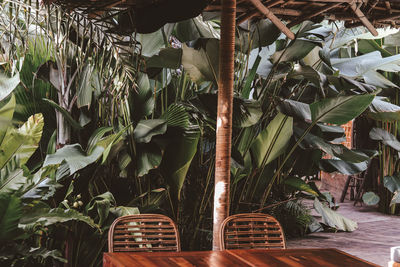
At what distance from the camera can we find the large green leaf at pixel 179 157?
3.68 meters

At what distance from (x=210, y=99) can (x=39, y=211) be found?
4.60ft

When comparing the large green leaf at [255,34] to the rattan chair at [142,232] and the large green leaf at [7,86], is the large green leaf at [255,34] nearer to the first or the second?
the large green leaf at [7,86]

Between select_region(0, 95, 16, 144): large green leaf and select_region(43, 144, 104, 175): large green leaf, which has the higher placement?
select_region(0, 95, 16, 144): large green leaf

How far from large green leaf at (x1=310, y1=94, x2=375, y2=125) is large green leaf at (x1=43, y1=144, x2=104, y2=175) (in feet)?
6.11

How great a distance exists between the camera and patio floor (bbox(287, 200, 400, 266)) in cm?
491

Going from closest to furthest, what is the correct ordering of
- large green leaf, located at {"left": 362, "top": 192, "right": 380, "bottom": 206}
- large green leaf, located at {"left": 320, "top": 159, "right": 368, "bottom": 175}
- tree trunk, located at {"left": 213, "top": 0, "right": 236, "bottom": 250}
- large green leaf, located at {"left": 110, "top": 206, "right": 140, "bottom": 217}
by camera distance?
1. tree trunk, located at {"left": 213, "top": 0, "right": 236, "bottom": 250}
2. large green leaf, located at {"left": 110, "top": 206, "right": 140, "bottom": 217}
3. large green leaf, located at {"left": 320, "top": 159, "right": 368, "bottom": 175}
4. large green leaf, located at {"left": 362, "top": 192, "right": 380, "bottom": 206}

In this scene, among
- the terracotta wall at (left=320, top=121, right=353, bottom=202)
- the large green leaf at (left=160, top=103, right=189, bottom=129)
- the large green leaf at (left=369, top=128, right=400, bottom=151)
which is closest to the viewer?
the large green leaf at (left=160, top=103, right=189, bottom=129)

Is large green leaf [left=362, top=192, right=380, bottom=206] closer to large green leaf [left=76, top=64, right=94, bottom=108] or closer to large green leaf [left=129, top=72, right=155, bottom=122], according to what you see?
large green leaf [left=129, top=72, right=155, bottom=122]

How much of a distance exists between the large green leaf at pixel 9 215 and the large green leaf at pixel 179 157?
4.22ft

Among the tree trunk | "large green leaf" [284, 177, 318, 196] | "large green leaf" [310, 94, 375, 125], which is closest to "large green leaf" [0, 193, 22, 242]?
the tree trunk

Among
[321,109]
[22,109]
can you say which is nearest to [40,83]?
[22,109]

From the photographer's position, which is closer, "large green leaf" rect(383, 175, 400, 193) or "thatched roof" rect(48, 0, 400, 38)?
"thatched roof" rect(48, 0, 400, 38)

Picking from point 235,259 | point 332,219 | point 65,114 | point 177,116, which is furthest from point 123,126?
point 332,219

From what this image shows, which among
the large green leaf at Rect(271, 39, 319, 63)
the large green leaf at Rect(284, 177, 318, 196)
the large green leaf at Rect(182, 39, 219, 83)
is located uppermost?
the large green leaf at Rect(271, 39, 319, 63)
